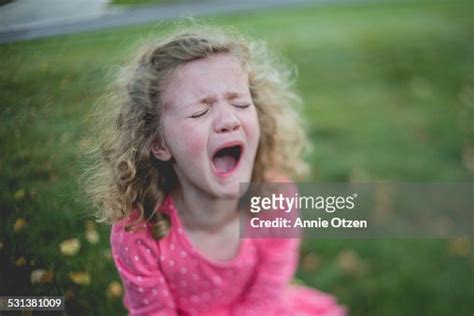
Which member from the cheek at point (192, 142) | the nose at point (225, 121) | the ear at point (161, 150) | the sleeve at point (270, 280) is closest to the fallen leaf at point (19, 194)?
the ear at point (161, 150)

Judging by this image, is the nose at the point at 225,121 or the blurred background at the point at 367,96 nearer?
the nose at the point at 225,121

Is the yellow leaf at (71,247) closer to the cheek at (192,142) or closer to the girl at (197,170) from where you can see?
the girl at (197,170)

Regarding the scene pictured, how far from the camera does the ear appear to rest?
A: 2326 millimetres

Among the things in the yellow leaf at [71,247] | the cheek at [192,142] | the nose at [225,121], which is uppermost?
the nose at [225,121]

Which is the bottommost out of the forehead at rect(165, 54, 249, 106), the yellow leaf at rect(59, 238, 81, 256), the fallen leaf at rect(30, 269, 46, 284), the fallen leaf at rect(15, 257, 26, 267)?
the fallen leaf at rect(30, 269, 46, 284)

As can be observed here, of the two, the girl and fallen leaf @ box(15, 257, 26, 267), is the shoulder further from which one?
fallen leaf @ box(15, 257, 26, 267)

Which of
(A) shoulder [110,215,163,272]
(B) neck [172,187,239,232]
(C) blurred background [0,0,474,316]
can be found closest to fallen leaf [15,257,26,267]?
(C) blurred background [0,0,474,316]

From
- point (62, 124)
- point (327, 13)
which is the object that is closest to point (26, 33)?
point (62, 124)

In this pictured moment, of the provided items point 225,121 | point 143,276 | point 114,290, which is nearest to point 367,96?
point 225,121

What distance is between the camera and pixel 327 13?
93.9 inches

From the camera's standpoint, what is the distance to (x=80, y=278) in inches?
97.3

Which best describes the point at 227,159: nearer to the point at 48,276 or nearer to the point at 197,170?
the point at 197,170

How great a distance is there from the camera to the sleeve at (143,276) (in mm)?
2301

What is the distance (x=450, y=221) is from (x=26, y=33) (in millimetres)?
1779
